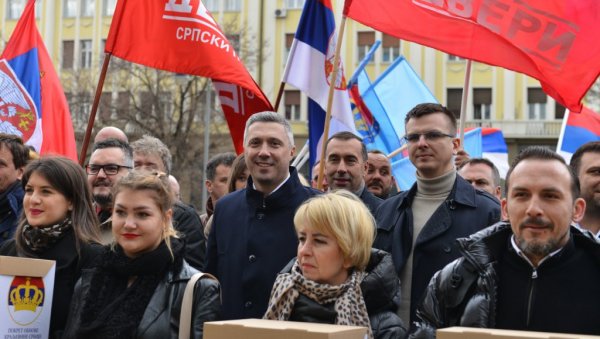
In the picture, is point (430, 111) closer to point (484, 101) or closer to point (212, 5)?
point (484, 101)

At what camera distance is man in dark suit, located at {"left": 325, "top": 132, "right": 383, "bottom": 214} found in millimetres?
6004

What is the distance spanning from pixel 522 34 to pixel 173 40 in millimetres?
2861

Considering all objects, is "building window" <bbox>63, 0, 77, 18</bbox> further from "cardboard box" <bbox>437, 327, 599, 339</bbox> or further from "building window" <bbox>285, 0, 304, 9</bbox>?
"cardboard box" <bbox>437, 327, 599, 339</bbox>

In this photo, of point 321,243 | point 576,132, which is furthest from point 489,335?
point 576,132

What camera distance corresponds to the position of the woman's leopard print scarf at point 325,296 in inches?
147

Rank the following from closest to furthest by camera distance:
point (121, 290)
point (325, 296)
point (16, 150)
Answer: point (325, 296) < point (121, 290) < point (16, 150)

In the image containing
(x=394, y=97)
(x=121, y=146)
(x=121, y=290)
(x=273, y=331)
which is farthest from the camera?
(x=394, y=97)

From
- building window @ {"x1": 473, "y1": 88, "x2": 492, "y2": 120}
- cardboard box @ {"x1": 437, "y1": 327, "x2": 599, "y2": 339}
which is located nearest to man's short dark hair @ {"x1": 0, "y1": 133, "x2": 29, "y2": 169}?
cardboard box @ {"x1": 437, "y1": 327, "x2": 599, "y2": 339}

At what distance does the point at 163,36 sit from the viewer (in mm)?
7305

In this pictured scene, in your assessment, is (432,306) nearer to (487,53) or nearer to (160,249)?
(160,249)

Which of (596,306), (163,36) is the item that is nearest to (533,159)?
(596,306)

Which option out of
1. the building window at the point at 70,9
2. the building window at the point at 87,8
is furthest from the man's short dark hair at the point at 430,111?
the building window at the point at 70,9

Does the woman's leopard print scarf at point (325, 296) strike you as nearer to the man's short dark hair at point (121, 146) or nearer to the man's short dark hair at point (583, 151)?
the man's short dark hair at point (583, 151)

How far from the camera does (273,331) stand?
283cm
